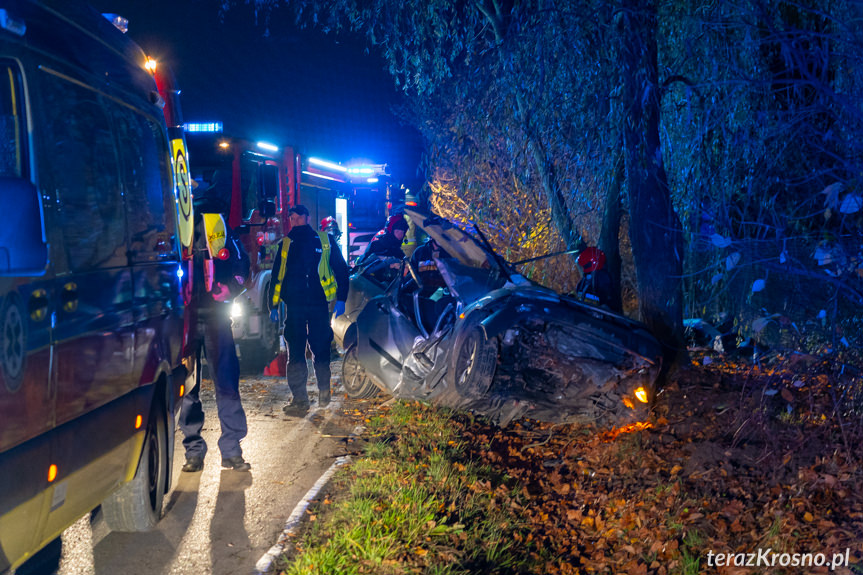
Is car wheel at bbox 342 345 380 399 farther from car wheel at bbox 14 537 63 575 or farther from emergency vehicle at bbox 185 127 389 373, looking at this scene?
car wheel at bbox 14 537 63 575

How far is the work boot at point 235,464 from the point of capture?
5.66 metres

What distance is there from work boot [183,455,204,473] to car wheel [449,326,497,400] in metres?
2.14

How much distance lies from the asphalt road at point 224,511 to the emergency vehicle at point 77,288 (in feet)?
0.51

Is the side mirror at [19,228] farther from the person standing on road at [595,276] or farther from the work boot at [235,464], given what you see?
the person standing on road at [595,276]

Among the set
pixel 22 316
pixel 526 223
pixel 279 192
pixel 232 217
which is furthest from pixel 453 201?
pixel 22 316

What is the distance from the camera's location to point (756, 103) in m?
6.78

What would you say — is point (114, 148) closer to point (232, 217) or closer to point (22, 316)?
point (22, 316)

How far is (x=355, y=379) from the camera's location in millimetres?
8070

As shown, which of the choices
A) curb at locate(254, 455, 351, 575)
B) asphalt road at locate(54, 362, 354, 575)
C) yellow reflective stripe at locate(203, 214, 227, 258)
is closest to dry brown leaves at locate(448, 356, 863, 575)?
curb at locate(254, 455, 351, 575)

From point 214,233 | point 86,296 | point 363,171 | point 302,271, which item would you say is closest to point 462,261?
point 302,271

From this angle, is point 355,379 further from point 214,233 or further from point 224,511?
point 224,511

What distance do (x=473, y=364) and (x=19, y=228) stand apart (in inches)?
158

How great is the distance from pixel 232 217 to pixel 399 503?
6.75 meters

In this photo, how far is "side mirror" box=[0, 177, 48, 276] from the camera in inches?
98.3
